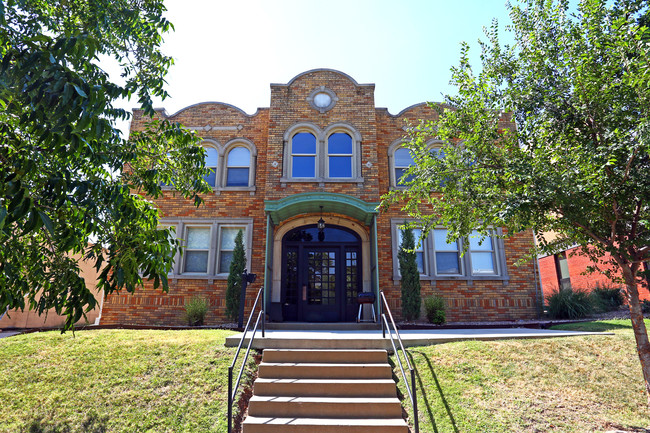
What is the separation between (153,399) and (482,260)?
1004 centimetres

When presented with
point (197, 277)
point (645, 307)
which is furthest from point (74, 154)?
point (645, 307)

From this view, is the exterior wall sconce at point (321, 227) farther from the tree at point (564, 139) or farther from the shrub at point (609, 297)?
the shrub at point (609, 297)

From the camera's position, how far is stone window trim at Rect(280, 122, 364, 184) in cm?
1242

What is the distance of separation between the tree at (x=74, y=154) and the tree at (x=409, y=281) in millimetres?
6859

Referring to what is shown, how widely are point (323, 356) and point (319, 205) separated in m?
5.09

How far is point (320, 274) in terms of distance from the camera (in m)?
12.1

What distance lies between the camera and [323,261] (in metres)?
12.2

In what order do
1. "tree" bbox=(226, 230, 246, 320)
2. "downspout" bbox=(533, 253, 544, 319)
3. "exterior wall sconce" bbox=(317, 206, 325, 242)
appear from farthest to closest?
1. "downspout" bbox=(533, 253, 544, 319)
2. "exterior wall sconce" bbox=(317, 206, 325, 242)
3. "tree" bbox=(226, 230, 246, 320)

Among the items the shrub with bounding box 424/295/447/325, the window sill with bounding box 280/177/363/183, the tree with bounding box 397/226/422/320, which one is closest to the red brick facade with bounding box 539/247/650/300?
the shrub with bounding box 424/295/447/325

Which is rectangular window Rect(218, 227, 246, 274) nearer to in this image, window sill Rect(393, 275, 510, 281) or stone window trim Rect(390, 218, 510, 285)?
stone window trim Rect(390, 218, 510, 285)

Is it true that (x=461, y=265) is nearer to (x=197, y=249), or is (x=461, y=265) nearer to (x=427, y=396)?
(x=427, y=396)

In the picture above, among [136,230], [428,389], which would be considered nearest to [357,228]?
[428,389]

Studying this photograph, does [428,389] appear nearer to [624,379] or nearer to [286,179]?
[624,379]

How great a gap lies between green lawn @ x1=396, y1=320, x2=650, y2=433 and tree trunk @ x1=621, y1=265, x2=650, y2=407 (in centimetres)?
63
